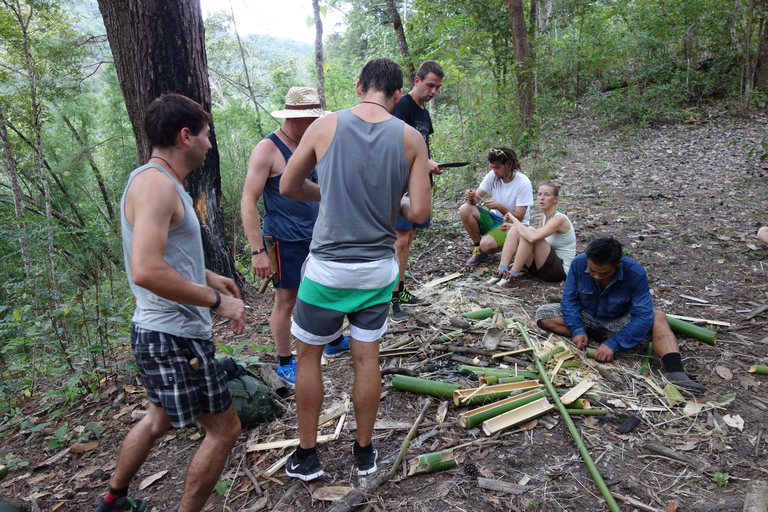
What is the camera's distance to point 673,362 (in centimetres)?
330

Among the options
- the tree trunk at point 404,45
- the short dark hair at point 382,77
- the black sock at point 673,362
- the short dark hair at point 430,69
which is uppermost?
the tree trunk at point 404,45

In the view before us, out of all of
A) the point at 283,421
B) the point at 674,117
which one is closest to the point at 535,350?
the point at 283,421

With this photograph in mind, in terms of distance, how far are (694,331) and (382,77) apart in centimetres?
343

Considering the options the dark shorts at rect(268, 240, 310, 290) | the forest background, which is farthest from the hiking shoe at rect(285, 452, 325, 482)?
the forest background

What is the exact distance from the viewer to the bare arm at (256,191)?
9.98 feet

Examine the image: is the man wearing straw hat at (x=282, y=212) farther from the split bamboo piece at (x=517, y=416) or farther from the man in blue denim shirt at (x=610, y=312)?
the man in blue denim shirt at (x=610, y=312)

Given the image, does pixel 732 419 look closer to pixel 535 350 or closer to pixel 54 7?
pixel 535 350

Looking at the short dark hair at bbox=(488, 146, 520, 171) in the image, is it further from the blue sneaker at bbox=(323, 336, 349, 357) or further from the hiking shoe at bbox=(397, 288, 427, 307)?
the blue sneaker at bbox=(323, 336, 349, 357)

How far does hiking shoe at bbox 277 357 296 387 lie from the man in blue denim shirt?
7.10 feet

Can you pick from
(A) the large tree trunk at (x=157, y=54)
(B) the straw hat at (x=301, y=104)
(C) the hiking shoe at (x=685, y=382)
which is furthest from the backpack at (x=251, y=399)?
(C) the hiking shoe at (x=685, y=382)

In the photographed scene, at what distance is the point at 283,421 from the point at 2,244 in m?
9.32

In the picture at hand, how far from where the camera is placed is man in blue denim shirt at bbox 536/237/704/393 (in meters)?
3.42

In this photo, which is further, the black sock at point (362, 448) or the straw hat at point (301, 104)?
the straw hat at point (301, 104)

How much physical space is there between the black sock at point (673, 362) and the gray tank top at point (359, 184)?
2.58 metres
